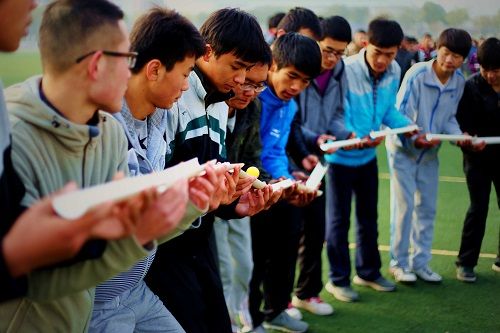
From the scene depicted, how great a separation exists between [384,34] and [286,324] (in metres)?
2.24

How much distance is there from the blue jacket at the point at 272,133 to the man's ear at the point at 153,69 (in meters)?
1.58

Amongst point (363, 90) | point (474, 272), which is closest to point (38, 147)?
point (363, 90)

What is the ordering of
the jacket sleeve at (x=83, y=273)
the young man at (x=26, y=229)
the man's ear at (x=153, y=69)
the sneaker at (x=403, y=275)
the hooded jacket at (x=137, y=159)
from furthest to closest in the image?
1. the sneaker at (x=403, y=275)
2. the man's ear at (x=153, y=69)
3. the hooded jacket at (x=137, y=159)
4. the jacket sleeve at (x=83, y=273)
5. the young man at (x=26, y=229)

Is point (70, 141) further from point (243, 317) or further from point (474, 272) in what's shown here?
point (474, 272)

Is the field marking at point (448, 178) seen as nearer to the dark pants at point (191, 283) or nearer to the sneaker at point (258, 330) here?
the sneaker at point (258, 330)

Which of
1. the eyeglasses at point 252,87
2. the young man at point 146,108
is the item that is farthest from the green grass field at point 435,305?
the young man at point 146,108

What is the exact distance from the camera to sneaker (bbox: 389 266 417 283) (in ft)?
16.0

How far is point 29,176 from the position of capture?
5.32 feet

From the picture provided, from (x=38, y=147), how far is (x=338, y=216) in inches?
127

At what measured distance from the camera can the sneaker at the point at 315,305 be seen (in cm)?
434

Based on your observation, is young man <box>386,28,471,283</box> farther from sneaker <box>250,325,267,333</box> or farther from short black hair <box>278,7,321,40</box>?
sneaker <box>250,325,267,333</box>

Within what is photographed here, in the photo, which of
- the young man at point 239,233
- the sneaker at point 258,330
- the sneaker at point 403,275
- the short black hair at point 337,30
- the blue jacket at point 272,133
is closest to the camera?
the young man at point 239,233

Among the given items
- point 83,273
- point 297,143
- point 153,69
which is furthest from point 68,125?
point 297,143

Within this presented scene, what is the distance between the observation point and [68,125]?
1.64 m
